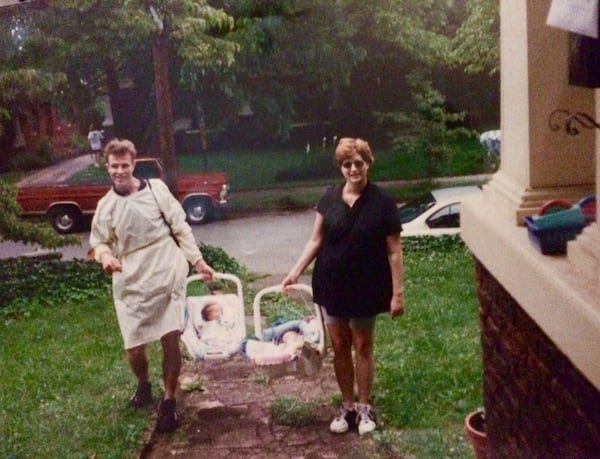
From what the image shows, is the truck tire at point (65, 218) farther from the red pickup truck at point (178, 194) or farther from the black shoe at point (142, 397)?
the black shoe at point (142, 397)

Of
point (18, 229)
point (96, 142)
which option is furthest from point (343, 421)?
point (18, 229)

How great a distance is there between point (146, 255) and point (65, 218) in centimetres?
171

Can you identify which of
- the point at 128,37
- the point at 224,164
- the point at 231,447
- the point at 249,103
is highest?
the point at 128,37

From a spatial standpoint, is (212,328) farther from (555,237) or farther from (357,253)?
(555,237)

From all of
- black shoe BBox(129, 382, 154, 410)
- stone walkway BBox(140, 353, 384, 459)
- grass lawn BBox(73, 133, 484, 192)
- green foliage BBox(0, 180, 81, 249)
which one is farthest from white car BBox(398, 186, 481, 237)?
green foliage BBox(0, 180, 81, 249)

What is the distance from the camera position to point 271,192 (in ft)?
18.7

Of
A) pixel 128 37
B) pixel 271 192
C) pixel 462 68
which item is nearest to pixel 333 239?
pixel 271 192

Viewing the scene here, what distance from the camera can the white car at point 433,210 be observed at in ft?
18.5

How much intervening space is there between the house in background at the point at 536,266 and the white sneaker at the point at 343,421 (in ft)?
3.72

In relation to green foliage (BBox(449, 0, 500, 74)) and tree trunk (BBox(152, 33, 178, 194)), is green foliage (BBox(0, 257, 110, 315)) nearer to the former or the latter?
tree trunk (BBox(152, 33, 178, 194))

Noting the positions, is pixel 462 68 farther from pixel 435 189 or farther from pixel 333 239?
pixel 333 239

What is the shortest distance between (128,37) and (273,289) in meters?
1.99

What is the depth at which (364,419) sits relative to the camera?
464 centimetres

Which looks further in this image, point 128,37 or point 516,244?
point 128,37
